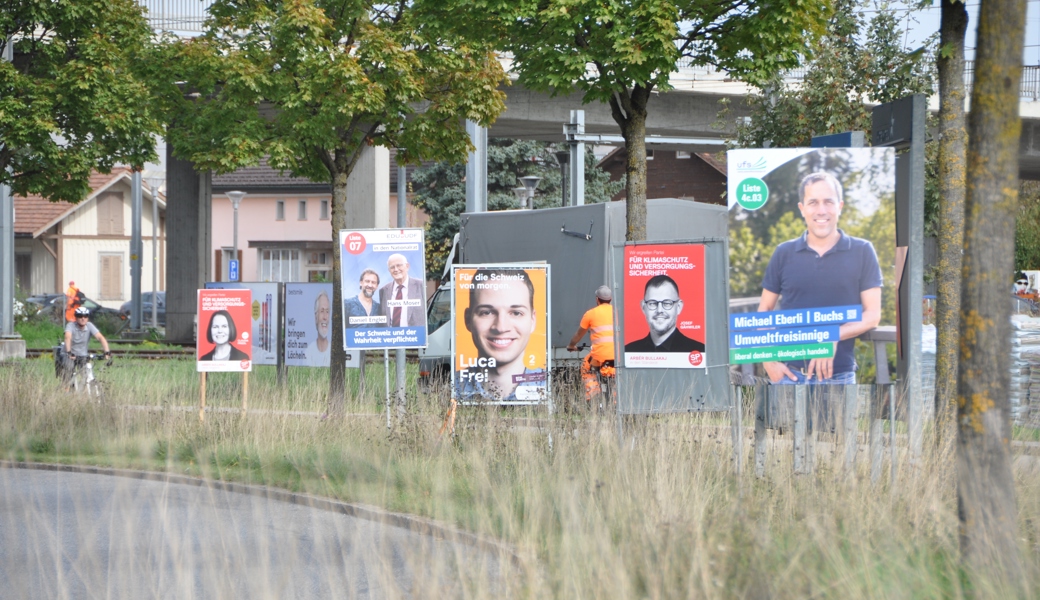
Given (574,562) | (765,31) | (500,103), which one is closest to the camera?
(574,562)

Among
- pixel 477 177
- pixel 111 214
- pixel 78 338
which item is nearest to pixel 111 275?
pixel 111 214

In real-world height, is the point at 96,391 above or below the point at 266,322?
below

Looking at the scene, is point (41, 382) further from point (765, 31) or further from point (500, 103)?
point (765, 31)

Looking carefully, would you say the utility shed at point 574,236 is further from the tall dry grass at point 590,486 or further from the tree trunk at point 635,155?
the tall dry grass at point 590,486

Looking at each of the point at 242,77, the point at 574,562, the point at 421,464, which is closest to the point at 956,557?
the point at 574,562

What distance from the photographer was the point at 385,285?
13.1 m

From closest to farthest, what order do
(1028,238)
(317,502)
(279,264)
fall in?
(317,502) < (1028,238) < (279,264)

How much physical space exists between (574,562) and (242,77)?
38.7 ft

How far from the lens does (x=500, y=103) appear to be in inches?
669

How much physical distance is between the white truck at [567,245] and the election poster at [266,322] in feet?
9.10

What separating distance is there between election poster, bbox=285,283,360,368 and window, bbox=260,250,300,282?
1999 inches

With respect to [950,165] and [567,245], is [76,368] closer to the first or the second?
[567,245]

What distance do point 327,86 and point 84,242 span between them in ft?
173

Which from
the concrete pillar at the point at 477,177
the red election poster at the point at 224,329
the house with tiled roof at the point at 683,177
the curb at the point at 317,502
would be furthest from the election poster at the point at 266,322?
the house with tiled roof at the point at 683,177
